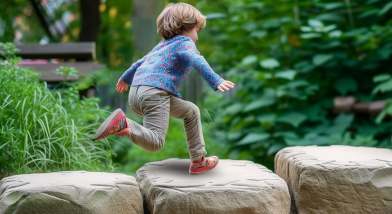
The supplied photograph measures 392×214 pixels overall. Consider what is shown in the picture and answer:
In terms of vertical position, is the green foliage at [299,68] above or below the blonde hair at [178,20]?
below

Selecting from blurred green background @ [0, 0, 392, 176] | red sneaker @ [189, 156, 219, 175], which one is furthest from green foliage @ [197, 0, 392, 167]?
red sneaker @ [189, 156, 219, 175]

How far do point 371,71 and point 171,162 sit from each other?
3.17 meters

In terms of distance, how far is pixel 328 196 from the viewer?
101 inches

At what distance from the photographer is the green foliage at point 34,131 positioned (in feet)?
9.21

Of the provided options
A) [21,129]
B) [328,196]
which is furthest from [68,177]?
[328,196]

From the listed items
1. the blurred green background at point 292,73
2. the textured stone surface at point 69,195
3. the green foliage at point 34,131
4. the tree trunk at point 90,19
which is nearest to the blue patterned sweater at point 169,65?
the textured stone surface at point 69,195

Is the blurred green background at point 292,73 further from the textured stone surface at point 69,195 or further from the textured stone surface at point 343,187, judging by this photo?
the textured stone surface at point 69,195

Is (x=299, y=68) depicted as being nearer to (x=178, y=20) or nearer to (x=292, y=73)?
(x=292, y=73)

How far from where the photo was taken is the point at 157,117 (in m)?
2.47

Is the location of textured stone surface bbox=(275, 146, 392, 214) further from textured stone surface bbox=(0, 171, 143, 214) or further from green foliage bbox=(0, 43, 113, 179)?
green foliage bbox=(0, 43, 113, 179)

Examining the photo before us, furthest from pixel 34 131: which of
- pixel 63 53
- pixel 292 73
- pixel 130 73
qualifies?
pixel 292 73

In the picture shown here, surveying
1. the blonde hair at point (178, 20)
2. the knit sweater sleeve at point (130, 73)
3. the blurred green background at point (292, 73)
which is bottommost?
the blurred green background at point (292, 73)

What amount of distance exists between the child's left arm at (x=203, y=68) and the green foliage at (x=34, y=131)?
931 millimetres

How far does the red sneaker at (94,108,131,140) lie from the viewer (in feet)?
7.35
